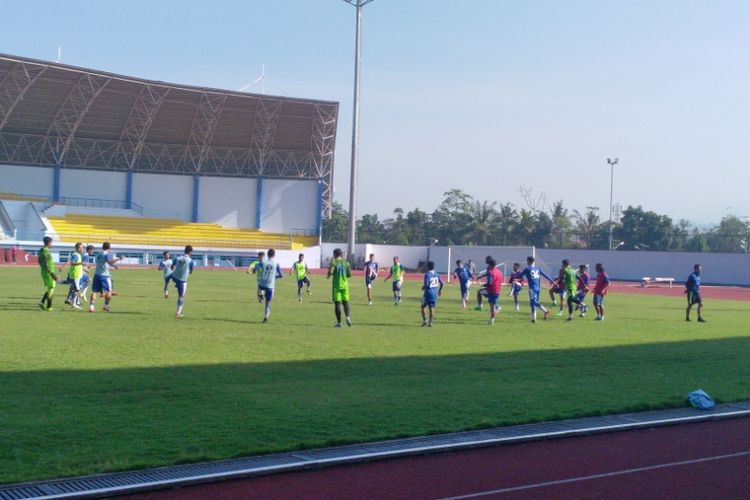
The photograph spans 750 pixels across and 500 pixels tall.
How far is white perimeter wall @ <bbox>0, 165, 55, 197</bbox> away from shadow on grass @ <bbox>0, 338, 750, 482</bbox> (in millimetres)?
60557

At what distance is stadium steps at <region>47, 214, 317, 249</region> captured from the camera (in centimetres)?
6544

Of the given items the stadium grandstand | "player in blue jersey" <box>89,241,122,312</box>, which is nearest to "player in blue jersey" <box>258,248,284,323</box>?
"player in blue jersey" <box>89,241,122,312</box>

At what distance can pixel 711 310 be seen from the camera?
34.2m

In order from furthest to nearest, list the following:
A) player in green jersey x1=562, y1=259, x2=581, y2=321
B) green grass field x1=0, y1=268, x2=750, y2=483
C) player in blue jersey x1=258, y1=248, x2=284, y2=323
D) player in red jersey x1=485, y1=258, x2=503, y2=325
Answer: player in green jersey x1=562, y1=259, x2=581, y2=321, player in red jersey x1=485, y1=258, x2=503, y2=325, player in blue jersey x1=258, y1=248, x2=284, y2=323, green grass field x1=0, y1=268, x2=750, y2=483

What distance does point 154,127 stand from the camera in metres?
71.0

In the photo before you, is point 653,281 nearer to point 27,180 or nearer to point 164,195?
point 164,195

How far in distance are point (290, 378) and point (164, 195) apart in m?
64.0

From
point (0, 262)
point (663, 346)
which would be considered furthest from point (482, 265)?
point (663, 346)

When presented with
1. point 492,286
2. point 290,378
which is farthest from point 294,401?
point 492,286

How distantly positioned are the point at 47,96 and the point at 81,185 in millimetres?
9622

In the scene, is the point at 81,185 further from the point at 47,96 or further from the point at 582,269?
the point at 582,269

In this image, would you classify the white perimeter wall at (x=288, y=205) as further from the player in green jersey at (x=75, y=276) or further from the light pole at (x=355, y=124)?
the player in green jersey at (x=75, y=276)

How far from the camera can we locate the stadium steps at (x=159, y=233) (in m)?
65.4

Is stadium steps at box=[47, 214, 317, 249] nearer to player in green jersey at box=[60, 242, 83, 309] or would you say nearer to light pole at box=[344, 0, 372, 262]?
light pole at box=[344, 0, 372, 262]
